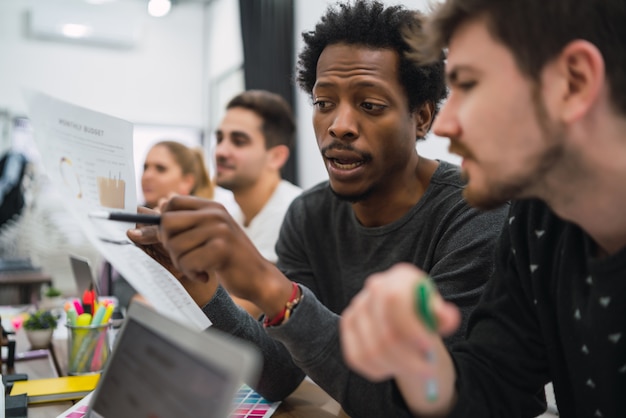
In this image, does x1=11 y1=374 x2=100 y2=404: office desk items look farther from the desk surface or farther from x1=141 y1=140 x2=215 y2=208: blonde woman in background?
x1=141 y1=140 x2=215 y2=208: blonde woman in background

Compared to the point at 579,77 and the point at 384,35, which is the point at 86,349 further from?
the point at 579,77

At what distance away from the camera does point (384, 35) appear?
126 centimetres

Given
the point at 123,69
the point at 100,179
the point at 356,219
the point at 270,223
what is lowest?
the point at 270,223

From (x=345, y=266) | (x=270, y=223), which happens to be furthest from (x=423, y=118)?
(x=270, y=223)

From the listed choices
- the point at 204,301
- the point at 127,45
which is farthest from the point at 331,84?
→ the point at 127,45

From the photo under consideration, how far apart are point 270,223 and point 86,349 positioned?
1.15 meters

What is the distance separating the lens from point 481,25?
2.20 feet

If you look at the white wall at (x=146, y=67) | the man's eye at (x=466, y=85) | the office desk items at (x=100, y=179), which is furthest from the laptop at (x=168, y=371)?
the white wall at (x=146, y=67)

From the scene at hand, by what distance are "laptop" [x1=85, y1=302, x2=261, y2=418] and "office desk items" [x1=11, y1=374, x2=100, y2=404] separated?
1.19 ft

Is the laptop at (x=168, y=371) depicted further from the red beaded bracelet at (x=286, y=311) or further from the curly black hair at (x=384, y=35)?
the curly black hair at (x=384, y=35)

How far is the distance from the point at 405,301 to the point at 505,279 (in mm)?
526

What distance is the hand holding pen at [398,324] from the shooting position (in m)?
0.42

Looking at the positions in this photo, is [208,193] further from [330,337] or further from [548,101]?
[548,101]

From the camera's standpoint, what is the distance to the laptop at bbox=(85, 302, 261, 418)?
46 cm
